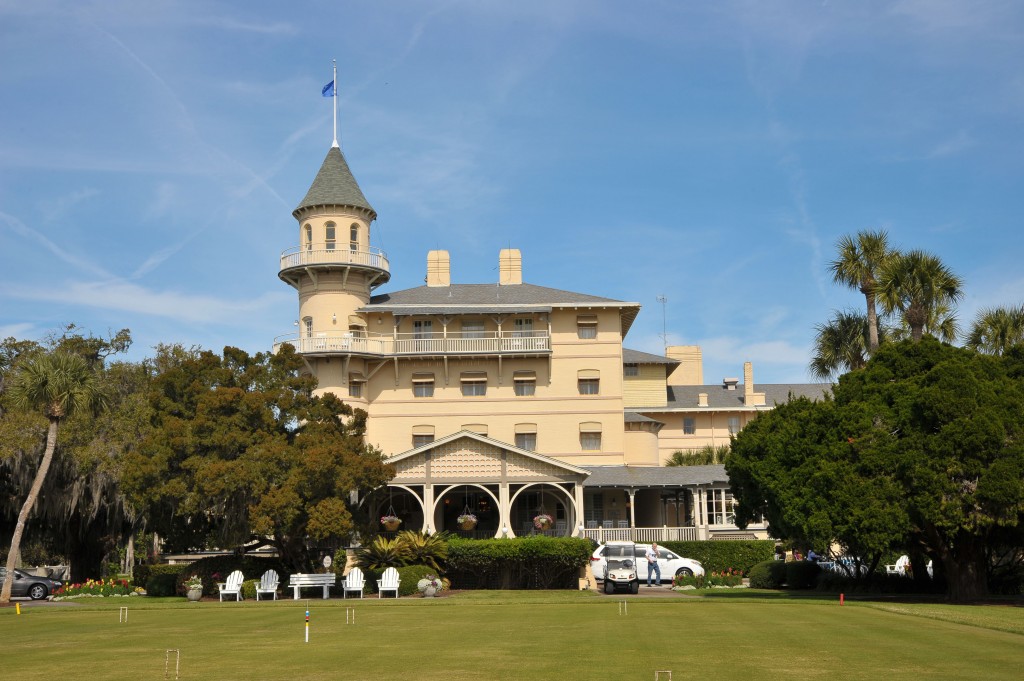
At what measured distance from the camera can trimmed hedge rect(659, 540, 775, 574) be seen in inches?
1746

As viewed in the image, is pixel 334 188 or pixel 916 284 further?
pixel 334 188

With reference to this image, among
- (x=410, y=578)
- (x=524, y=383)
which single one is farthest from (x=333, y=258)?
(x=410, y=578)

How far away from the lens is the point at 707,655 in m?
16.3

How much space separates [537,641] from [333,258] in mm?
37709

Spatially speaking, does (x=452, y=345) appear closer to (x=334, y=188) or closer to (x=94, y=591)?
(x=334, y=188)

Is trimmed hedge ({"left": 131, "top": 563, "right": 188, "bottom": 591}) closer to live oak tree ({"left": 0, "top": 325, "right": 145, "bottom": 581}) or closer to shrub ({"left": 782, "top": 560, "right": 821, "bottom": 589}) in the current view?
live oak tree ({"left": 0, "top": 325, "right": 145, "bottom": 581})

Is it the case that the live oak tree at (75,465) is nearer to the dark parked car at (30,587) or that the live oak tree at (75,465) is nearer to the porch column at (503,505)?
the dark parked car at (30,587)

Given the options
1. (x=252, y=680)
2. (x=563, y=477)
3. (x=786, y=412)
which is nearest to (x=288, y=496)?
(x=563, y=477)

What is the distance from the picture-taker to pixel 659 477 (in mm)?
49781

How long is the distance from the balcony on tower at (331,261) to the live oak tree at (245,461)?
1616cm

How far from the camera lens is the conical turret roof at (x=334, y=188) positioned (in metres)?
54.9

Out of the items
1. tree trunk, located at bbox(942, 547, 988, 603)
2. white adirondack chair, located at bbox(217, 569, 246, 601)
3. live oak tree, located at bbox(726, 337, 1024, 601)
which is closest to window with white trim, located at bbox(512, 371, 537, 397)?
white adirondack chair, located at bbox(217, 569, 246, 601)

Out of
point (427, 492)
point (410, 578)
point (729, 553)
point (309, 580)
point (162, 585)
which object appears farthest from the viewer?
point (729, 553)

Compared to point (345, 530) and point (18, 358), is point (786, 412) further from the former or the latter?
point (18, 358)
